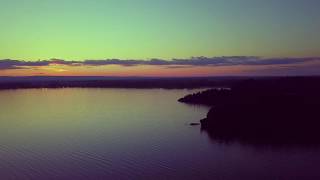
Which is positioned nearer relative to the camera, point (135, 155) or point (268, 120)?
point (135, 155)

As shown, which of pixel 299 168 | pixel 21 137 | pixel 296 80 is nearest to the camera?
pixel 299 168

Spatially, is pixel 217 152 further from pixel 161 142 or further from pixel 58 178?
pixel 58 178

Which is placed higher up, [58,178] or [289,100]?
Result: [289,100]

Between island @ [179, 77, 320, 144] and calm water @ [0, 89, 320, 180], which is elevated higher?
island @ [179, 77, 320, 144]

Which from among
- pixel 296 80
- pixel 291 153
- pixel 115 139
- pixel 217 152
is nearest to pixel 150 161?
pixel 217 152

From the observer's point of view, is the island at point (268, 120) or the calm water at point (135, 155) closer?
the calm water at point (135, 155)

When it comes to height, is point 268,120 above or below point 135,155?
above

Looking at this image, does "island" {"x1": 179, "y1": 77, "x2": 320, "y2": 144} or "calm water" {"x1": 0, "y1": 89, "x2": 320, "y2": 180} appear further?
"island" {"x1": 179, "y1": 77, "x2": 320, "y2": 144}

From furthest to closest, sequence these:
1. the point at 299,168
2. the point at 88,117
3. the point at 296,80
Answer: the point at 296,80 < the point at 88,117 < the point at 299,168

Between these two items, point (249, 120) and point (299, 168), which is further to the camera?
point (249, 120)

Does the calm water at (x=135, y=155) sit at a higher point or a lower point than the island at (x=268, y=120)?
lower
